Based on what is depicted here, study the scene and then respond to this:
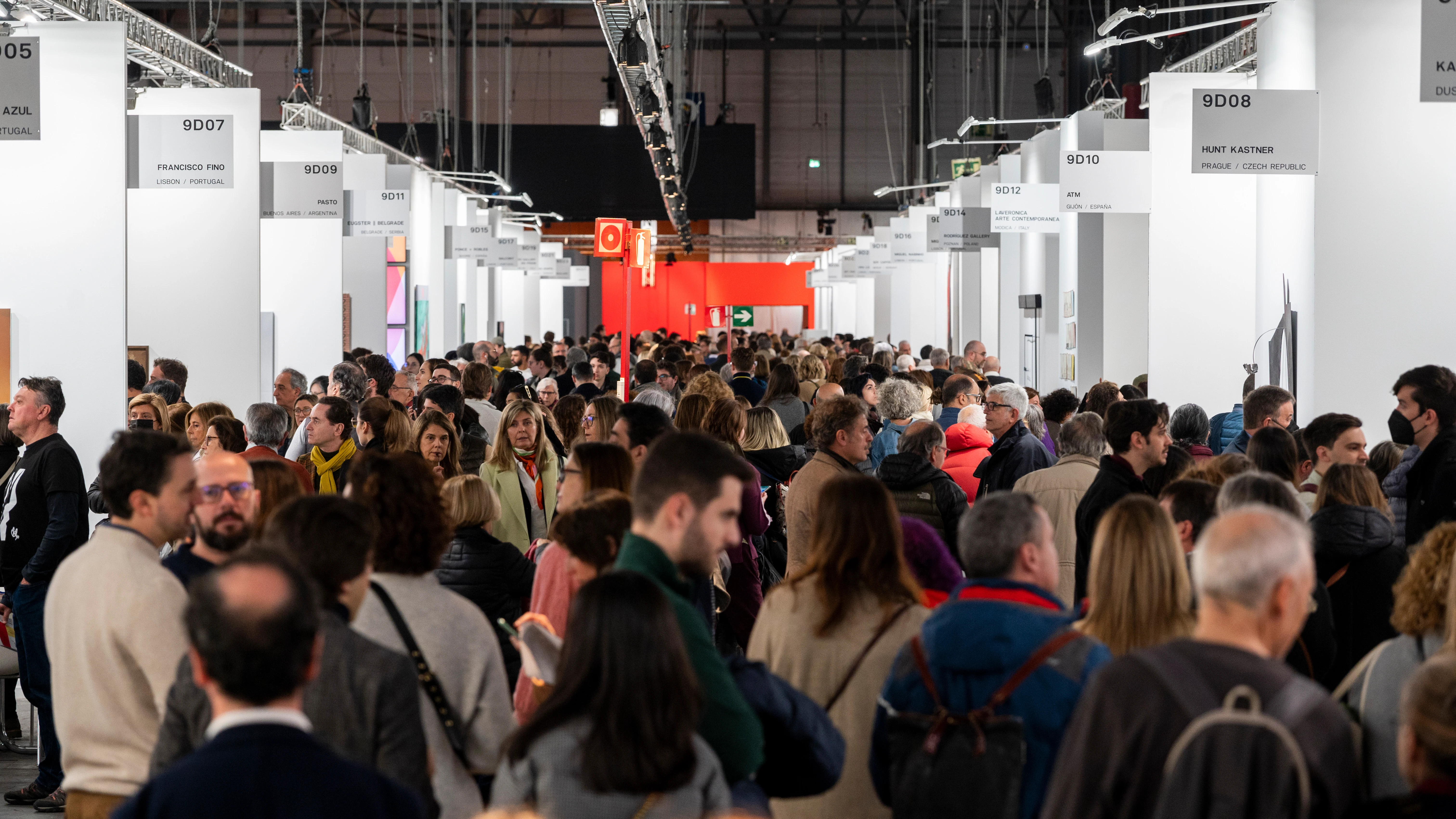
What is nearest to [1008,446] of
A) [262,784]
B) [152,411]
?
[152,411]

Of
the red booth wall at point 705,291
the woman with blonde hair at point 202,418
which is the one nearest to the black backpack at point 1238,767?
the woman with blonde hair at point 202,418

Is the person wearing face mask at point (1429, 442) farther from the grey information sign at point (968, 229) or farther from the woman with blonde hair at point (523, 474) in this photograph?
the grey information sign at point (968, 229)

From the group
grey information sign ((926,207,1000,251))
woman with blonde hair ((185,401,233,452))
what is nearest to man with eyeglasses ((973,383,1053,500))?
woman with blonde hair ((185,401,233,452))

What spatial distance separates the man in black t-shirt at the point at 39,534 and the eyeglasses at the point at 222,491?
227 cm

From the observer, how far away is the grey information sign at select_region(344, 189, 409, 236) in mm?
14953

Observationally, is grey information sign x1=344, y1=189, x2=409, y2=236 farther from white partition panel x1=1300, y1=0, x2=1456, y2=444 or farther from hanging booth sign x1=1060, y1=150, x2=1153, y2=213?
white partition panel x1=1300, y1=0, x2=1456, y2=444

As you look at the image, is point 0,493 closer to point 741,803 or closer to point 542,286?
point 741,803

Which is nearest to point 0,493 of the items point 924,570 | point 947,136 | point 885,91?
point 924,570

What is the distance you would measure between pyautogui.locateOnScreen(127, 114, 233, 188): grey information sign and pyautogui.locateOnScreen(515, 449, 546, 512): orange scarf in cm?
409

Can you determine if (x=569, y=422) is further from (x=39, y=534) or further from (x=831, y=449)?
(x=39, y=534)

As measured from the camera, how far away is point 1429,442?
6.03m

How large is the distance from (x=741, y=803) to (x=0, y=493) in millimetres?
4508

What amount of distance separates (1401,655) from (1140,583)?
0.54 m

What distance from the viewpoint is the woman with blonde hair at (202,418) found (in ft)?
22.9
